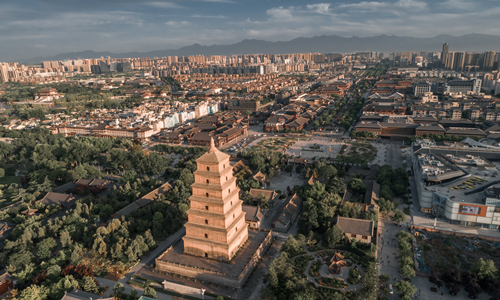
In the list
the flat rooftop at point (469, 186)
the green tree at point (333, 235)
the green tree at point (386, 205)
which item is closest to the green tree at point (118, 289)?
the green tree at point (333, 235)

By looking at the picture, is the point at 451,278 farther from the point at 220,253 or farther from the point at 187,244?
the point at 187,244

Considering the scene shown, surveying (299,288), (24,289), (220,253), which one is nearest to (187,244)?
(220,253)

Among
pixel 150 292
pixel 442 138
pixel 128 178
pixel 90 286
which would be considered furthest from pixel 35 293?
pixel 442 138

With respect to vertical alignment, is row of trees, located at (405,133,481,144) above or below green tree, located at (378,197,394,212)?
above

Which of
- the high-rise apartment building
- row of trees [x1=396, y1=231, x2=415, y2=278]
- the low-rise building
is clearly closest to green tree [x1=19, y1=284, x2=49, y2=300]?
the low-rise building

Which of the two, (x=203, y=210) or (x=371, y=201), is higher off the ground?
(x=203, y=210)

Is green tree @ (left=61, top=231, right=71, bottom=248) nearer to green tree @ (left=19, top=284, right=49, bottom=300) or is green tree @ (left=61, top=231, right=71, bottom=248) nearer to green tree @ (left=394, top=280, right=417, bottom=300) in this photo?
green tree @ (left=19, top=284, right=49, bottom=300)

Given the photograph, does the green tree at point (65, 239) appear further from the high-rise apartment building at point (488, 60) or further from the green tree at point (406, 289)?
the high-rise apartment building at point (488, 60)
